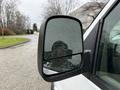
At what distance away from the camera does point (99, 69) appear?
1117 mm

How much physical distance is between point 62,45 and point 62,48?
0.03m

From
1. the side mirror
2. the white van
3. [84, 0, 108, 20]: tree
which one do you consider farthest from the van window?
[84, 0, 108, 20]: tree

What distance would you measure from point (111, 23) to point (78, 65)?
0.31 m

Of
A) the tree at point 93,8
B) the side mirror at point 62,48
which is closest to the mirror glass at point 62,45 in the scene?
the side mirror at point 62,48

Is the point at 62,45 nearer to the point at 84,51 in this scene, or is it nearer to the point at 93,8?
the point at 84,51

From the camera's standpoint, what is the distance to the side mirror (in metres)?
1.05

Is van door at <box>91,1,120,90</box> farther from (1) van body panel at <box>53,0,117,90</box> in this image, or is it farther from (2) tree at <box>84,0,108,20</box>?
(2) tree at <box>84,0,108,20</box>

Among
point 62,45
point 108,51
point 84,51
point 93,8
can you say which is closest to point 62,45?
point 62,45

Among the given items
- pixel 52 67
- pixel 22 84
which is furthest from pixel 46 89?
pixel 52 67

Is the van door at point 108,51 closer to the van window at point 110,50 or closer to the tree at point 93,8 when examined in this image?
the van window at point 110,50

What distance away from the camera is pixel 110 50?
1.11 metres

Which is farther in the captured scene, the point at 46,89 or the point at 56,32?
the point at 46,89

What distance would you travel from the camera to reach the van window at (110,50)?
105 cm

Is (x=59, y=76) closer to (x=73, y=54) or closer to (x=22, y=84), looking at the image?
(x=73, y=54)
